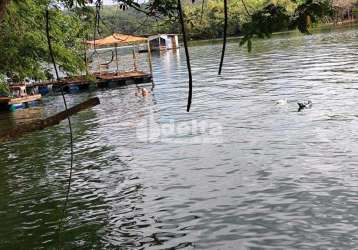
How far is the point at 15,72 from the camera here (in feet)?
89.5

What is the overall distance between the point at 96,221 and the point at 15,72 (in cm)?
1779

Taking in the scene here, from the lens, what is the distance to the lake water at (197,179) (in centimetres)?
1022

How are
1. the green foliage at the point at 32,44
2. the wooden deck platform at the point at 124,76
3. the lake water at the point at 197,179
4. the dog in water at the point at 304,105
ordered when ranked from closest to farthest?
the lake water at the point at 197,179 < the dog in water at the point at 304,105 < the green foliage at the point at 32,44 < the wooden deck platform at the point at 124,76

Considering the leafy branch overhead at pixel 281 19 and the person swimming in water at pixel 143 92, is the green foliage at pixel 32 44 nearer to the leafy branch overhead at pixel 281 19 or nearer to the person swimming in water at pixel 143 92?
the person swimming in water at pixel 143 92

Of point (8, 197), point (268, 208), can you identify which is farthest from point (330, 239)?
point (8, 197)

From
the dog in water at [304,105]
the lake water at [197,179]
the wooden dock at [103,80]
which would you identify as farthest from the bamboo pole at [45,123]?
the wooden dock at [103,80]

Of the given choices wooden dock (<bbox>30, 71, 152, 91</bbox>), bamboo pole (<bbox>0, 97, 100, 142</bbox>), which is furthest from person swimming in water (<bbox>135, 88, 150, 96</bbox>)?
bamboo pole (<bbox>0, 97, 100, 142</bbox>)

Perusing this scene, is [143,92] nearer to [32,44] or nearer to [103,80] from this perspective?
[103,80]

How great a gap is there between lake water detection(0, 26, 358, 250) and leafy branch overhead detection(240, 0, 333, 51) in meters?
5.67

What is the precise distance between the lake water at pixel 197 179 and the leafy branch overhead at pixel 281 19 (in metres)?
5.67

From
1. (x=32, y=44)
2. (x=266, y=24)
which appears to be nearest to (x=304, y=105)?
(x=32, y=44)

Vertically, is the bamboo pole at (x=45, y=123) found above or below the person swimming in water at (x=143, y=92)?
above

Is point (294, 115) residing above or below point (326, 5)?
below

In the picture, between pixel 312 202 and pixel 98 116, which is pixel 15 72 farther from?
pixel 312 202
